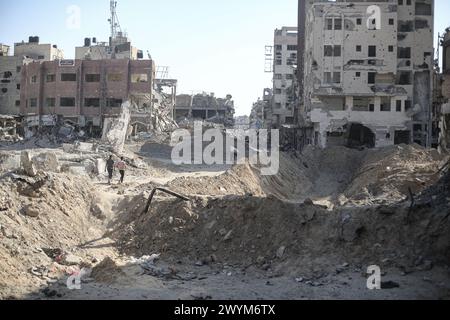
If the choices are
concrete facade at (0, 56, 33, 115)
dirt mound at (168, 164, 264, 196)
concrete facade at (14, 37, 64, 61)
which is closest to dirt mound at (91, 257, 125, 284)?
dirt mound at (168, 164, 264, 196)

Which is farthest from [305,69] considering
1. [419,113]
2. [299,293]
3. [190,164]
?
[299,293]

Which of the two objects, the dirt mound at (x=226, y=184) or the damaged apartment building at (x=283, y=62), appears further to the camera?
the damaged apartment building at (x=283, y=62)

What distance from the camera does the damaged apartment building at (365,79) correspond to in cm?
4544

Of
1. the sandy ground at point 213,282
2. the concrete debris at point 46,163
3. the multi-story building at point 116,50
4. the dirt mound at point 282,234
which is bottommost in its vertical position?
the sandy ground at point 213,282

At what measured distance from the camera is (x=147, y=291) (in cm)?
1114

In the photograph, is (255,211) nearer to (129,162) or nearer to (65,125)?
(129,162)

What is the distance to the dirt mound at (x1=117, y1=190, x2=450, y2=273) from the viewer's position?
12.5 m

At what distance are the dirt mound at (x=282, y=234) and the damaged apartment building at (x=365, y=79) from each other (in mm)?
31800

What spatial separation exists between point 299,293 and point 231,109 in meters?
68.6

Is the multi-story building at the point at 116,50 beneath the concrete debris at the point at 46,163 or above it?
above

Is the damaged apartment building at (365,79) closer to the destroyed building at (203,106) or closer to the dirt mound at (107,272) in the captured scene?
the destroyed building at (203,106)

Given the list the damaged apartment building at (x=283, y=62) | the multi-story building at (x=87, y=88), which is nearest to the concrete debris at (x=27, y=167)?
the multi-story building at (x=87, y=88)

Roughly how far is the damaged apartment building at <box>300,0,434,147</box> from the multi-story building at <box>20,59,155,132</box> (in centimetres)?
1763

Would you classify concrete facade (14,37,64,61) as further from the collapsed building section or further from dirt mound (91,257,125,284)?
dirt mound (91,257,125,284)
